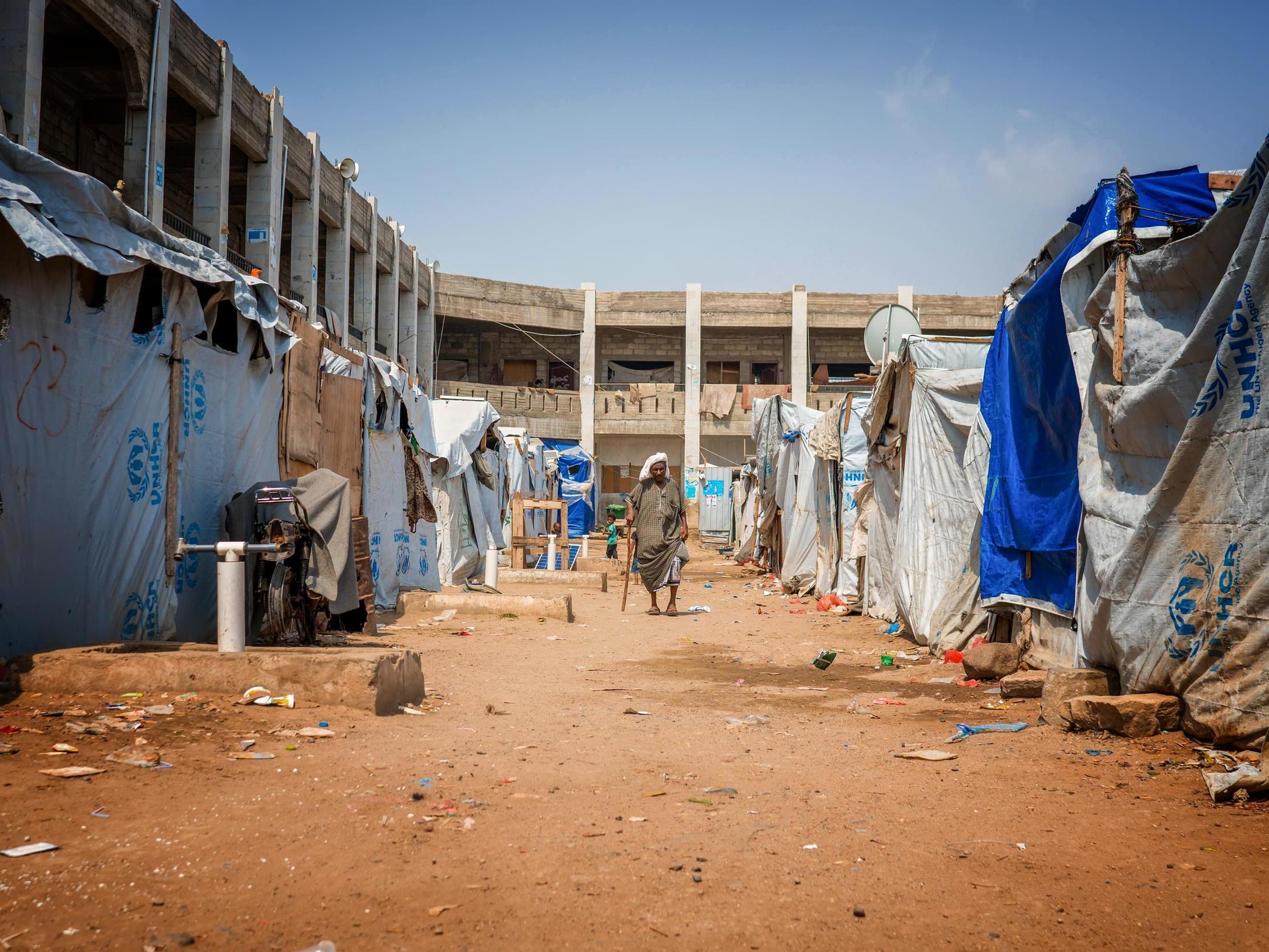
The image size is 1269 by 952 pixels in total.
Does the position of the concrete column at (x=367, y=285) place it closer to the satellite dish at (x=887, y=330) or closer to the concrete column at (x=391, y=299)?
the concrete column at (x=391, y=299)

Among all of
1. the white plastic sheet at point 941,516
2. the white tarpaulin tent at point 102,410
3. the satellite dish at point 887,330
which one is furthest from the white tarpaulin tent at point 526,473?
the white tarpaulin tent at point 102,410

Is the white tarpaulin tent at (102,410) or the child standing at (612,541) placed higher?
the white tarpaulin tent at (102,410)

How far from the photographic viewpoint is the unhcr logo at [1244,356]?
3459 mm

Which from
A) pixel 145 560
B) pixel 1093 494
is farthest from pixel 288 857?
pixel 1093 494

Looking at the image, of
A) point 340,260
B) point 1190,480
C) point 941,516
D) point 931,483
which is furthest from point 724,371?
point 1190,480

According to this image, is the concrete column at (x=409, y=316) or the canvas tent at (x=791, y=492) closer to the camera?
the canvas tent at (x=791, y=492)

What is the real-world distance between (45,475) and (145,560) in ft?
3.20

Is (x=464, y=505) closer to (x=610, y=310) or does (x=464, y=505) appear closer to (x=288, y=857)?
(x=288, y=857)

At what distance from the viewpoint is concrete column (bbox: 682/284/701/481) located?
3375 cm

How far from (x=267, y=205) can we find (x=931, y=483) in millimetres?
15239

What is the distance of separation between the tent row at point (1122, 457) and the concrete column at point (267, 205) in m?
14.4

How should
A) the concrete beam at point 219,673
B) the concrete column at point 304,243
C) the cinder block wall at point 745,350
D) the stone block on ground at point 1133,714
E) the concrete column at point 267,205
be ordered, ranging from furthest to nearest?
the cinder block wall at point 745,350
the concrete column at point 304,243
the concrete column at point 267,205
the concrete beam at point 219,673
the stone block on ground at point 1133,714

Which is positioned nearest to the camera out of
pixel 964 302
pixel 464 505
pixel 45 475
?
pixel 45 475

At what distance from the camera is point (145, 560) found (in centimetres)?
532
